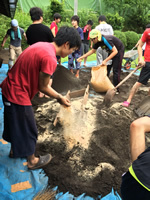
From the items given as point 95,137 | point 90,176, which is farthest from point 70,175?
point 95,137

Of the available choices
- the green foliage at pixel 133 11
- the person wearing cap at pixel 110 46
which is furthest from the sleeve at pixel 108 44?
the green foliage at pixel 133 11

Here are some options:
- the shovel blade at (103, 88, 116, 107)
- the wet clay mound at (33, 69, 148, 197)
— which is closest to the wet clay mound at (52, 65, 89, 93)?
the wet clay mound at (33, 69, 148, 197)

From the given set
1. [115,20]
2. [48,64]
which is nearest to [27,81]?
[48,64]

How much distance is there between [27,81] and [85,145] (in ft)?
4.24

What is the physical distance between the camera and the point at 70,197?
1.66 m

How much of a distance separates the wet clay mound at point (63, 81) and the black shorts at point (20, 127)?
7.74 ft

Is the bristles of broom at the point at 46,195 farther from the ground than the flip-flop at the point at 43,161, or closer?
closer

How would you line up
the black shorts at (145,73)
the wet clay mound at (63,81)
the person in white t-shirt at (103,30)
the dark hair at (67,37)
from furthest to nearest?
1. the person in white t-shirt at (103,30)
2. the wet clay mound at (63,81)
3. the black shorts at (145,73)
4. the dark hair at (67,37)

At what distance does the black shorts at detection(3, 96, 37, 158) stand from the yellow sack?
2521mm

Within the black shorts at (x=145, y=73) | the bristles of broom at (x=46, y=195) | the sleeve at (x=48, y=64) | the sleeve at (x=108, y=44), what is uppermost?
the sleeve at (x=48, y=64)

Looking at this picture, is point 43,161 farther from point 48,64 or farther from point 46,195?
point 48,64

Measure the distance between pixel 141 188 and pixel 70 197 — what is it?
1.06m

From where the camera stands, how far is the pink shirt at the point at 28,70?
1398mm

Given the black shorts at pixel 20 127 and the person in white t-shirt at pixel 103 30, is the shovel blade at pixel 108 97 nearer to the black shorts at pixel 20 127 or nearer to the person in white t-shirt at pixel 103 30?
the person in white t-shirt at pixel 103 30
